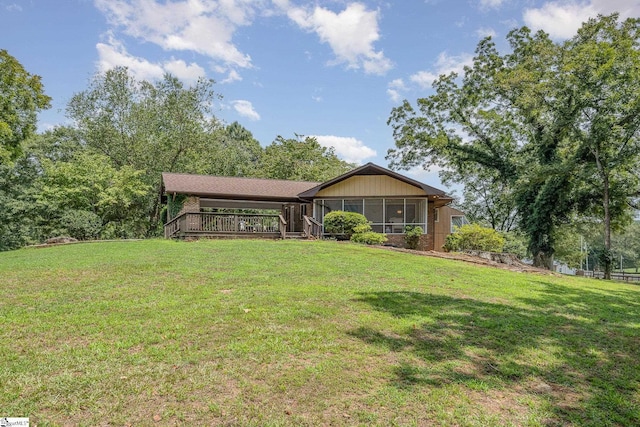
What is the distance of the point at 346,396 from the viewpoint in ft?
9.61

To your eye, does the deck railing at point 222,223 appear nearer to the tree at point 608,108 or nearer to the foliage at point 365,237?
the foliage at point 365,237

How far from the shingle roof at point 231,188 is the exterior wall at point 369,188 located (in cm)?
240

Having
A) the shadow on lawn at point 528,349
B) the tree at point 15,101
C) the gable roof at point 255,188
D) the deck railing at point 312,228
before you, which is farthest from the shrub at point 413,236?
the tree at point 15,101

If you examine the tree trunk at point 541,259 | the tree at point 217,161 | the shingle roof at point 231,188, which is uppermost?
the tree at point 217,161

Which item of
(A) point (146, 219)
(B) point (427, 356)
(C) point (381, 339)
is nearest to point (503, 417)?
(B) point (427, 356)

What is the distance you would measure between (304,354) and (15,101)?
23414 millimetres

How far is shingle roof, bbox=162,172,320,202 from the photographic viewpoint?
19.2m

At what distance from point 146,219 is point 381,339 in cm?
2695

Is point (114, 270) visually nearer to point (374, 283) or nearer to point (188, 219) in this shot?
point (374, 283)

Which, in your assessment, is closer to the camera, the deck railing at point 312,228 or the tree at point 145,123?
the deck railing at point 312,228

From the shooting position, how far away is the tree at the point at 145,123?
92.6 feet

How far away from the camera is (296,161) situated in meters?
33.3

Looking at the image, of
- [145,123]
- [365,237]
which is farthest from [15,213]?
[365,237]

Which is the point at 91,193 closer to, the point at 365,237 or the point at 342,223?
the point at 342,223
